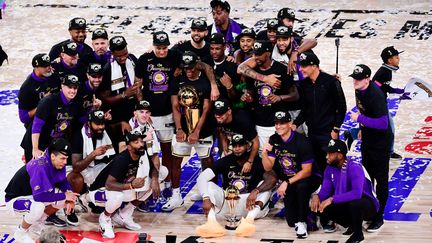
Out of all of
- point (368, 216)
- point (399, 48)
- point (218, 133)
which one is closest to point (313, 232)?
point (368, 216)

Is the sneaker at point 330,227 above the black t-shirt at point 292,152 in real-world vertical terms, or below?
below

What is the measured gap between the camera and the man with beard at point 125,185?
1170 cm

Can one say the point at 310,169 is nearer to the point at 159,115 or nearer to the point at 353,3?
the point at 159,115

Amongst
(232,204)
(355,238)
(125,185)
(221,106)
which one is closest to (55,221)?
(125,185)

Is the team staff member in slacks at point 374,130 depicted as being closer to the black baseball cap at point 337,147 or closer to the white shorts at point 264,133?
the black baseball cap at point 337,147

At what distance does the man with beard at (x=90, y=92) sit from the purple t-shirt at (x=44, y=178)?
954mm

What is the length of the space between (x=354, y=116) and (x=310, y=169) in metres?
0.63

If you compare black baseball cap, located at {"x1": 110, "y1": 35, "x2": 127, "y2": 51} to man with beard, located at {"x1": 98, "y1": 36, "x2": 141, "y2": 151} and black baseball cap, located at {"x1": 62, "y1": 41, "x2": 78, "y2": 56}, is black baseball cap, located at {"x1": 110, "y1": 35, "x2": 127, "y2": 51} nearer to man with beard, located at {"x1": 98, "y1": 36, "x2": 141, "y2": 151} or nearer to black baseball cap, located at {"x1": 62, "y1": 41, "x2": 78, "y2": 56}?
man with beard, located at {"x1": 98, "y1": 36, "x2": 141, "y2": 151}

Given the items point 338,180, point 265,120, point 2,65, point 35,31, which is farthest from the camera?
point 35,31

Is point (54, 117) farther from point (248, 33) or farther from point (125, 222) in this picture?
point (248, 33)

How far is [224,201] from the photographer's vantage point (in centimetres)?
1195

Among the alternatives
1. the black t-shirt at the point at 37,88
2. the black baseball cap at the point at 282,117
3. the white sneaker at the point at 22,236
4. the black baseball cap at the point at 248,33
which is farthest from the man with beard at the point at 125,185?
the black baseball cap at the point at 248,33

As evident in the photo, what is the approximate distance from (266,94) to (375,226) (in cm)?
162

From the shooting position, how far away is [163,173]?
40.3ft
